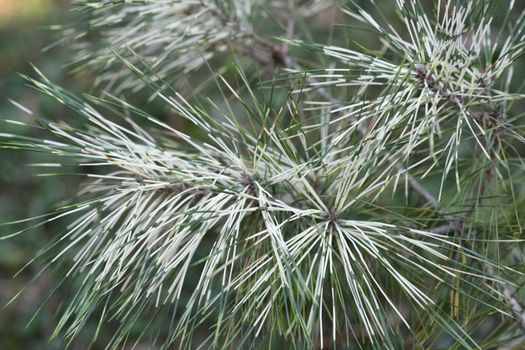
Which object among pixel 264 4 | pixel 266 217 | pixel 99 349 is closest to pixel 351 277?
pixel 266 217

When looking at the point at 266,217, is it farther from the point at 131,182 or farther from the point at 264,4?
the point at 264,4

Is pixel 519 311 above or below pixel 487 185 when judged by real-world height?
below

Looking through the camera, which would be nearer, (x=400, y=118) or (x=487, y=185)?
(x=400, y=118)

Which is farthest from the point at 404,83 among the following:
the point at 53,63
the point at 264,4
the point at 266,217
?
the point at 53,63

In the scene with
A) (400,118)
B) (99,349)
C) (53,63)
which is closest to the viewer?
(400,118)

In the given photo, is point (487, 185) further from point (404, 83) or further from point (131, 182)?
point (131, 182)

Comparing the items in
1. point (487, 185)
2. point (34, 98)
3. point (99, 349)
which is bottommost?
point (99, 349)

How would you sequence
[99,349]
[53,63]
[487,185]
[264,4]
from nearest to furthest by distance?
[487,185] → [264,4] → [99,349] → [53,63]

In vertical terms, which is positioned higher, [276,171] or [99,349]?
[276,171]

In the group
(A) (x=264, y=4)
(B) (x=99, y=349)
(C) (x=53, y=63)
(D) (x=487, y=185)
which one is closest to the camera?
(D) (x=487, y=185)
